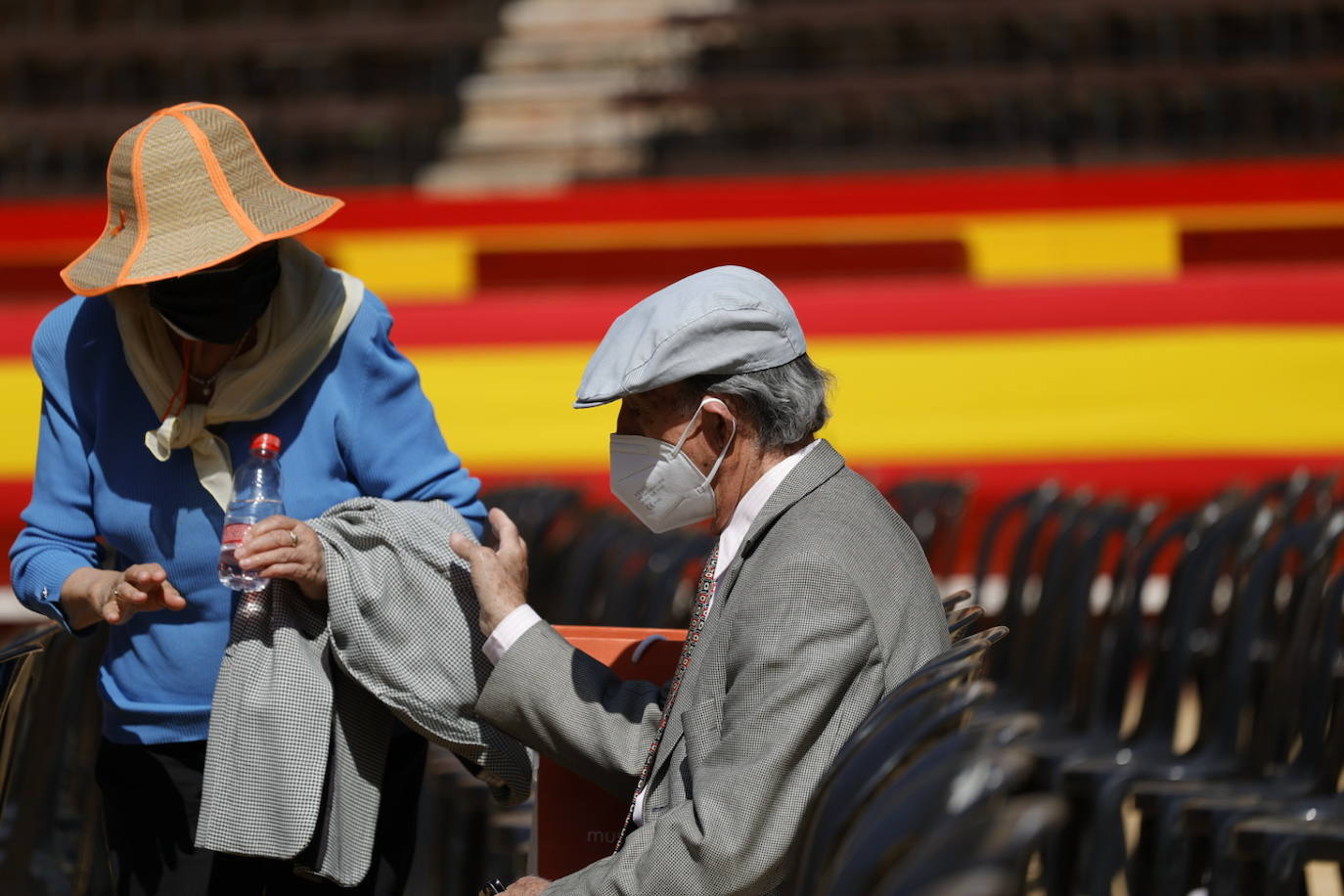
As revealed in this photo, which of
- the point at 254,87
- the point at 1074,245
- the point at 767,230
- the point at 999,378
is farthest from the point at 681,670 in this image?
the point at 254,87

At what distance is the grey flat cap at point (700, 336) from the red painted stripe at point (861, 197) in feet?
19.0

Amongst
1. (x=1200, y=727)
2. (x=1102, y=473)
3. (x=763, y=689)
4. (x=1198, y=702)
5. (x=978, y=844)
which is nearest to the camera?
(x=978, y=844)

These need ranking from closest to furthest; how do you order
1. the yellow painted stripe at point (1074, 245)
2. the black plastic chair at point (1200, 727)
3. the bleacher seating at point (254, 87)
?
1. the black plastic chair at point (1200, 727)
2. the yellow painted stripe at point (1074, 245)
3. the bleacher seating at point (254, 87)

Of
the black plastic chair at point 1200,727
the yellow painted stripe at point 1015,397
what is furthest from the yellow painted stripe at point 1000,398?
the black plastic chair at point 1200,727

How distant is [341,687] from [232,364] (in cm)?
48

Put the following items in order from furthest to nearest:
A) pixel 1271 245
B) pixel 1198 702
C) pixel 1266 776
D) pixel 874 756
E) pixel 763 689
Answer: pixel 1271 245, pixel 1198 702, pixel 1266 776, pixel 763 689, pixel 874 756

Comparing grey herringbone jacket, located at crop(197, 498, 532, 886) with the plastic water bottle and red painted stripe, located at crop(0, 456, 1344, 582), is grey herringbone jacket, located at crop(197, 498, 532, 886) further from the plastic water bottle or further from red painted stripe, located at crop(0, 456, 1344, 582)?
red painted stripe, located at crop(0, 456, 1344, 582)

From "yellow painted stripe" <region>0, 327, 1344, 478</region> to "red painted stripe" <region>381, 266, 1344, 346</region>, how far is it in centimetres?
5

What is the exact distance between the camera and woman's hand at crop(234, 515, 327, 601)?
1999mm

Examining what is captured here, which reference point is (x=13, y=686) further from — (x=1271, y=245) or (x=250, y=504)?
(x=1271, y=245)

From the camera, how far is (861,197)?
7809 millimetres

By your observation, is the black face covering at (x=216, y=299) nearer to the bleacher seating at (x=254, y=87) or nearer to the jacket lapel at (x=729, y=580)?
the jacket lapel at (x=729, y=580)

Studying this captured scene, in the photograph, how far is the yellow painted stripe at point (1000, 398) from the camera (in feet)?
20.0

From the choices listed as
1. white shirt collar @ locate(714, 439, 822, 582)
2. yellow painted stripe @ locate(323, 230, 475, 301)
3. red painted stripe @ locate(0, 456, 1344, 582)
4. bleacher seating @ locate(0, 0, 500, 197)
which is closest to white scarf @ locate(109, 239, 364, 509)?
white shirt collar @ locate(714, 439, 822, 582)
